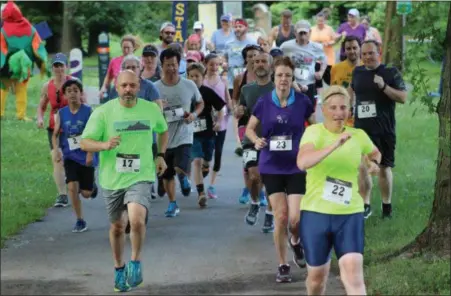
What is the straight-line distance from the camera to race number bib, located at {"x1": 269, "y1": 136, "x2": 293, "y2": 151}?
1084 cm

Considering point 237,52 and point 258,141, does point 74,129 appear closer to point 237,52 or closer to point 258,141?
point 258,141

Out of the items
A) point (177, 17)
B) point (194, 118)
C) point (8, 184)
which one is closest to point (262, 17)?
point (177, 17)

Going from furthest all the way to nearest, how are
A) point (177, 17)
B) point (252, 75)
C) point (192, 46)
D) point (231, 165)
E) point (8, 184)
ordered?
point (177, 17)
point (192, 46)
point (231, 165)
point (8, 184)
point (252, 75)

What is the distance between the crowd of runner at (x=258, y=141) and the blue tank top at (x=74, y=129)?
0.01 metres

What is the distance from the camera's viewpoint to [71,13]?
150 feet

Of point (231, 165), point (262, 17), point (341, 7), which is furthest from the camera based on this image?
point (341, 7)

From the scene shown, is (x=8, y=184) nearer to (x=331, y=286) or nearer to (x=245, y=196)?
(x=245, y=196)

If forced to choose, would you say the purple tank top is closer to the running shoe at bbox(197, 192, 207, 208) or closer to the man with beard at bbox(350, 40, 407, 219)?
the running shoe at bbox(197, 192, 207, 208)

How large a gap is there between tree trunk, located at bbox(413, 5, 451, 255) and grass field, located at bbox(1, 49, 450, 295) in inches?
7.4

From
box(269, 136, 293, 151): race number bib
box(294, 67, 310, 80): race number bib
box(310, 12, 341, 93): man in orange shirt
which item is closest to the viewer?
box(269, 136, 293, 151): race number bib

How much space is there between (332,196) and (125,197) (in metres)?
2.52

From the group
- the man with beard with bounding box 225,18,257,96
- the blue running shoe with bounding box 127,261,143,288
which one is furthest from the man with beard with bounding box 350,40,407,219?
the man with beard with bounding box 225,18,257,96

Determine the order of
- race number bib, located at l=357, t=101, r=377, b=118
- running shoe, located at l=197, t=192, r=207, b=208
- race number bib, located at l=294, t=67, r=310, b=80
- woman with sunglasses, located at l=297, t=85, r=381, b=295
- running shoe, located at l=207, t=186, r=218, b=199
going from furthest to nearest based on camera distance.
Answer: race number bib, located at l=294, t=67, r=310, b=80 → running shoe, located at l=207, t=186, r=218, b=199 → running shoe, located at l=197, t=192, r=207, b=208 → race number bib, located at l=357, t=101, r=377, b=118 → woman with sunglasses, located at l=297, t=85, r=381, b=295

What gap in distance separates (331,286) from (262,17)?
31901 millimetres
